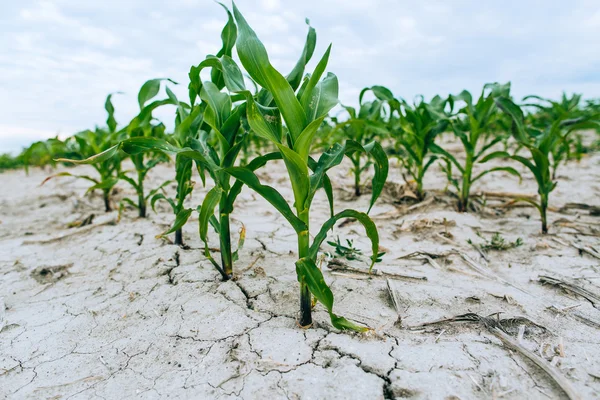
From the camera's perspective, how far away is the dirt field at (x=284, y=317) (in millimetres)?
1149

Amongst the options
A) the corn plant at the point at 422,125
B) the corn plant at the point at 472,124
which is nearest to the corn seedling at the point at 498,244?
the corn plant at the point at 472,124

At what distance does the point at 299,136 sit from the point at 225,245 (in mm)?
742

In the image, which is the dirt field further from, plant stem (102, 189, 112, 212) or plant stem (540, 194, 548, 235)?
plant stem (102, 189, 112, 212)

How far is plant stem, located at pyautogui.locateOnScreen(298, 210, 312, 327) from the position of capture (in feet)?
4.25

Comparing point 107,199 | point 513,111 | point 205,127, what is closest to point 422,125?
point 513,111

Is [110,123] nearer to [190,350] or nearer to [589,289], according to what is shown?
[190,350]

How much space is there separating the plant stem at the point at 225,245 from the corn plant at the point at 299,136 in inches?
17.2

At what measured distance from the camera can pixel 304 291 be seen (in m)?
1.35

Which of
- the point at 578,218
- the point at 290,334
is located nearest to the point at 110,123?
the point at 290,334

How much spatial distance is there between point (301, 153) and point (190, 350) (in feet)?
2.64

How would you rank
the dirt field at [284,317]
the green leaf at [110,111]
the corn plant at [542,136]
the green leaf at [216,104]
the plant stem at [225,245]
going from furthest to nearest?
the green leaf at [110,111] < the corn plant at [542,136] < the plant stem at [225,245] < the green leaf at [216,104] < the dirt field at [284,317]

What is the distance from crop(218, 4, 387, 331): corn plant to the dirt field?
204 mm

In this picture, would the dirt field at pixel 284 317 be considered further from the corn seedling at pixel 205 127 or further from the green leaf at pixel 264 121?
the green leaf at pixel 264 121

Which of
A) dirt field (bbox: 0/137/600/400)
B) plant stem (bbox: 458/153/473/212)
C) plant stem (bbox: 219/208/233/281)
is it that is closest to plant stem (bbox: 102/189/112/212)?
dirt field (bbox: 0/137/600/400)
